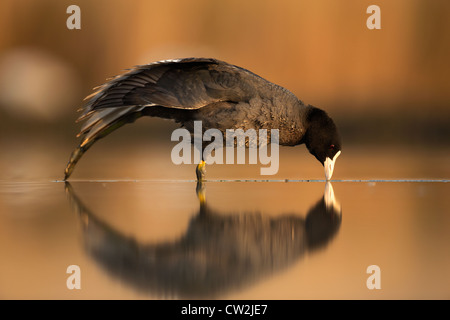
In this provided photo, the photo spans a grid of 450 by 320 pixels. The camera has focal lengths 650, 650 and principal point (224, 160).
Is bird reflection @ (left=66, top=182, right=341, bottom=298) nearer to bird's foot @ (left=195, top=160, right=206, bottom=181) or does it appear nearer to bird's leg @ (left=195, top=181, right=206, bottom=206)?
bird's leg @ (left=195, top=181, right=206, bottom=206)

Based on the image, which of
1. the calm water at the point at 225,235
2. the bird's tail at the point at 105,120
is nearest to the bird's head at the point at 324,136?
the calm water at the point at 225,235

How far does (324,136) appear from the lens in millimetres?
6129

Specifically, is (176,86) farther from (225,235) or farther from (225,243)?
(225,243)

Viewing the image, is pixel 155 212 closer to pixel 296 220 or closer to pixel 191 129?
pixel 296 220

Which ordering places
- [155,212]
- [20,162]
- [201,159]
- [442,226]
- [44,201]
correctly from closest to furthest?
[442,226] < [155,212] < [44,201] < [201,159] < [20,162]

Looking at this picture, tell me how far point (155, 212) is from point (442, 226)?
1770mm

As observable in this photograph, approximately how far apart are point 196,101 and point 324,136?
1.34m

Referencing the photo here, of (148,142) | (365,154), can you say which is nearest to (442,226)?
(365,154)

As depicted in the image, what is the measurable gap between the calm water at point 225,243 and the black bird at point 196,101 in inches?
28.7

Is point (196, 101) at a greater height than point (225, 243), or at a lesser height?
greater

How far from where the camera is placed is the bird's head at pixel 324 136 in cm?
611

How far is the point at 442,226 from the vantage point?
12.1 ft

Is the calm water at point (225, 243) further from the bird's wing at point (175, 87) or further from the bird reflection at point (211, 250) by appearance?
the bird's wing at point (175, 87)

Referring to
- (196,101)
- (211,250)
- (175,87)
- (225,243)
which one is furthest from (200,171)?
(211,250)
